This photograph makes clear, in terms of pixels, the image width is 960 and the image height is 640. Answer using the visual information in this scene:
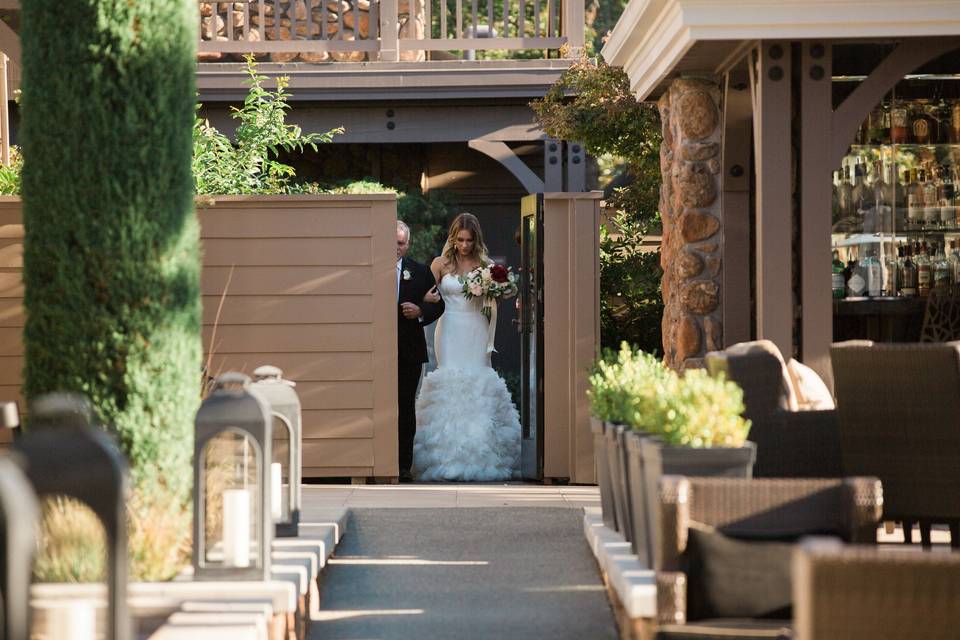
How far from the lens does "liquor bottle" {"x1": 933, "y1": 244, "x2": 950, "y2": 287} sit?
7.96 meters

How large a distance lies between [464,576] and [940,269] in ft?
13.3

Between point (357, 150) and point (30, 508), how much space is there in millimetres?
11633

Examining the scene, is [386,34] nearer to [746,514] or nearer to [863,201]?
[863,201]

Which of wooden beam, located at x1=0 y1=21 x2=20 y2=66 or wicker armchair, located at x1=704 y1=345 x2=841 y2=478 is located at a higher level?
wooden beam, located at x1=0 y1=21 x2=20 y2=66

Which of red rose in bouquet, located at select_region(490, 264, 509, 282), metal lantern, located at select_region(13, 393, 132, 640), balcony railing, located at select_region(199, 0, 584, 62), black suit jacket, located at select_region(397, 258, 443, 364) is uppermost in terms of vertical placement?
balcony railing, located at select_region(199, 0, 584, 62)

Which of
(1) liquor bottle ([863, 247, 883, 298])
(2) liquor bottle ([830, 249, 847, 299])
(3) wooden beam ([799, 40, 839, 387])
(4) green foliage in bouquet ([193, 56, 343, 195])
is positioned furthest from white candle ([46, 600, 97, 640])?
(1) liquor bottle ([863, 247, 883, 298])

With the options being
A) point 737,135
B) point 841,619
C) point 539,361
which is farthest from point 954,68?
point 841,619

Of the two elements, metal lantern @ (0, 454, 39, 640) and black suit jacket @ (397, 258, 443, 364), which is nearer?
metal lantern @ (0, 454, 39, 640)

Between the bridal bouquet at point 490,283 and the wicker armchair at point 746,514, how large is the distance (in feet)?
17.3

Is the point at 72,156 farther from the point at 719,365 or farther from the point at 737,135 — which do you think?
the point at 737,135

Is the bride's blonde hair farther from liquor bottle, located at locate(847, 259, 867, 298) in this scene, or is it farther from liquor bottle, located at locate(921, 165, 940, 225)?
liquor bottle, located at locate(921, 165, 940, 225)

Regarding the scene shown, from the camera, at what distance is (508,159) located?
40.2 ft

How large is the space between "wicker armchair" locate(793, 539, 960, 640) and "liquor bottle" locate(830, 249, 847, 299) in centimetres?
555

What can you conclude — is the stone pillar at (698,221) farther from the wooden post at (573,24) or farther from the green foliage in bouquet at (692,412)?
the wooden post at (573,24)
